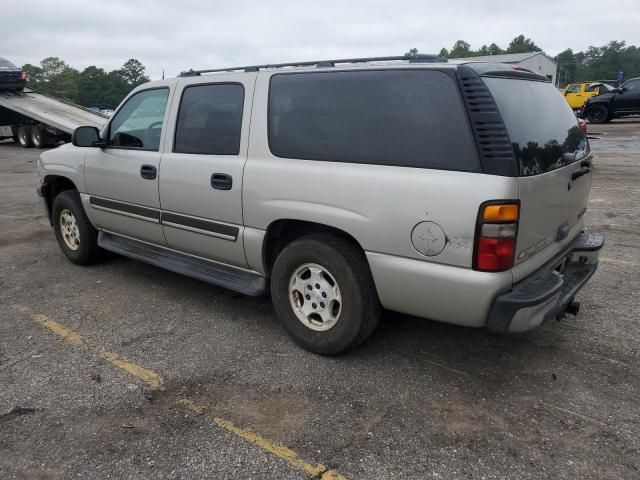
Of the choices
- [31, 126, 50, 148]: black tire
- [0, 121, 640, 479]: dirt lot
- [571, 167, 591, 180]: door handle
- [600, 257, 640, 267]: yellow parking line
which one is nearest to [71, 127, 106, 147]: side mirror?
[0, 121, 640, 479]: dirt lot

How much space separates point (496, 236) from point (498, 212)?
12 cm

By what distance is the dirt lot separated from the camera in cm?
238

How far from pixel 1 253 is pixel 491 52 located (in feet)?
416

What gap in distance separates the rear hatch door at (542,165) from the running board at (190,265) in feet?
5.83

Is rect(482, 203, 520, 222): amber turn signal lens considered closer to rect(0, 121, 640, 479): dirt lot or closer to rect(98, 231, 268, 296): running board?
rect(0, 121, 640, 479): dirt lot

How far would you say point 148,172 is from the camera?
13.4 ft

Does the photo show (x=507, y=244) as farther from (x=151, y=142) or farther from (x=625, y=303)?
(x=151, y=142)

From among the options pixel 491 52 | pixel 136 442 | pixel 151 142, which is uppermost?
pixel 491 52

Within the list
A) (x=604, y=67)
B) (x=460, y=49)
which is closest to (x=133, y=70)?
(x=460, y=49)

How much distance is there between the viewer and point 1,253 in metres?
5.77

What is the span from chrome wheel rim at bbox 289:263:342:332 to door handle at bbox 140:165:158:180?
1504 mm

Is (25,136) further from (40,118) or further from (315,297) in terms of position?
(315,297)

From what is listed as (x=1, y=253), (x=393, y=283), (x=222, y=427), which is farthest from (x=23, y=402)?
(x=1, y=253)

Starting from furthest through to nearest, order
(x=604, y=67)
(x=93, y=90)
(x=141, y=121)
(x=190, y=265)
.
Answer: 1. (x=604, y=67)
2. (x=93, y=90)
3. (x=141, y=121)
4. (x=190, y=265)
